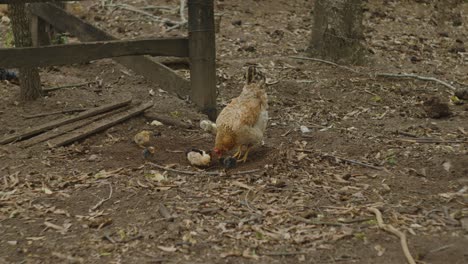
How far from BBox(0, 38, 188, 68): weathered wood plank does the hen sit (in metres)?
1.02

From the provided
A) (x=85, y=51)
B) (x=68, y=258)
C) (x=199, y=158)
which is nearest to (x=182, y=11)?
(x=85, y=51)

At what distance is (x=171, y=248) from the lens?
140 inches

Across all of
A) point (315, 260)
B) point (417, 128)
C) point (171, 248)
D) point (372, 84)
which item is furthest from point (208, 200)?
point (372, 84)

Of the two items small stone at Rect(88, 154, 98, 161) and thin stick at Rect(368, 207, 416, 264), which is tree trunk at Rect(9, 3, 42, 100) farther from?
thin stick at Rect(368, 207, 416, 264)

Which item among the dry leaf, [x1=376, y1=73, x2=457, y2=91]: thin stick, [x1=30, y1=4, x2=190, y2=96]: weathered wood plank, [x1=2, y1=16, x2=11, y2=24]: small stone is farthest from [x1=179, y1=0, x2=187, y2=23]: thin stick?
the dry leaf

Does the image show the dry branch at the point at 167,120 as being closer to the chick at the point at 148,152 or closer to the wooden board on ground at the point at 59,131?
the wooden board on ground at the point at 59,131

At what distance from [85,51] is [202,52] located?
1.13 metres

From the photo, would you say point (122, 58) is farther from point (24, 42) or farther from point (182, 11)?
point (182, 11)

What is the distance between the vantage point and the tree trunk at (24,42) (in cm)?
594

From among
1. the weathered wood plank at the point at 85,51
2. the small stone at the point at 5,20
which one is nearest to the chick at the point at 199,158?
the weathered wood plank at the point at 85,51

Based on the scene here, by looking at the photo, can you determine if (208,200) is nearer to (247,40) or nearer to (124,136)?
(124,136)

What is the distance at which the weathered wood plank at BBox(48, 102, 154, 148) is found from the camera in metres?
5.15

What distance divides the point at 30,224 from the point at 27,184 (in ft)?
2.12

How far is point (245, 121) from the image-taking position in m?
4.95
